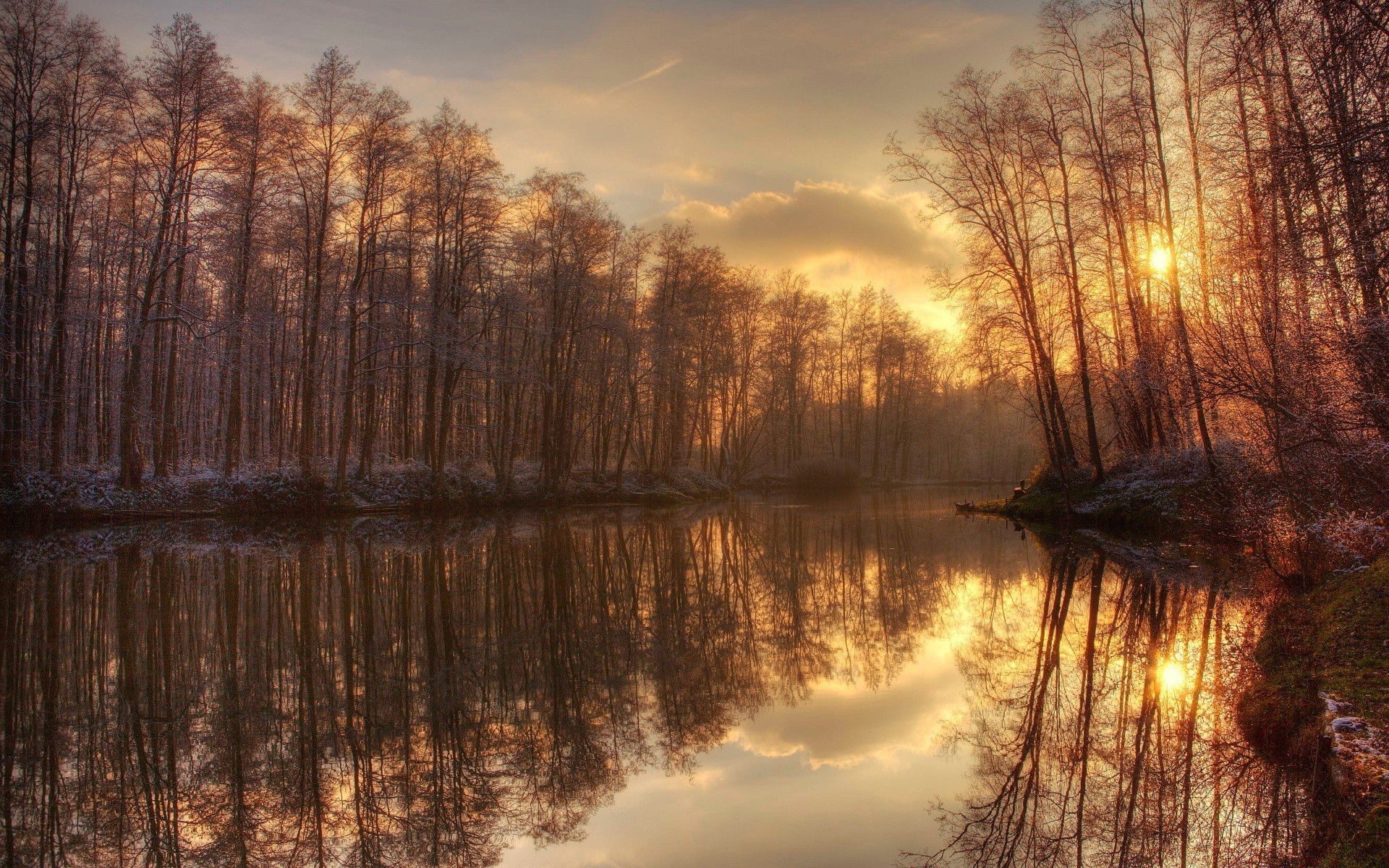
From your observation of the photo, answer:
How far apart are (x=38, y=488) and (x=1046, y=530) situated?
26713mm

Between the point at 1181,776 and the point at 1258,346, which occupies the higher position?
the point at 1258,346

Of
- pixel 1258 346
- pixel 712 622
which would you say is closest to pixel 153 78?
pixel 712 622

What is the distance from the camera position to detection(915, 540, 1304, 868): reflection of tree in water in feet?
12.3

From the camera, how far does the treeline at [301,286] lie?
20.6 metres

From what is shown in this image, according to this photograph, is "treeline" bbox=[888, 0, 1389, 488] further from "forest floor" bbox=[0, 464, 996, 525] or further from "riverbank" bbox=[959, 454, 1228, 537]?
"forest floor" bbox=[0, 464, 996, 525]

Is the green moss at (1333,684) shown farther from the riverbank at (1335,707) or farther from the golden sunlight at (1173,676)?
the golden sunlight at (1173,676)

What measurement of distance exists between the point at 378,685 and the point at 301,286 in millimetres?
29854

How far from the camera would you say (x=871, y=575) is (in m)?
12.9

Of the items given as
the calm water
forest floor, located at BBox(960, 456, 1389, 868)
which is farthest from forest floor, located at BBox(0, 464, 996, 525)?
forest floor, located at BBox(960, 456, 1389, 868)

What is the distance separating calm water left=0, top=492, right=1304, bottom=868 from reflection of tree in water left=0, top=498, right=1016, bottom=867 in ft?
0.09

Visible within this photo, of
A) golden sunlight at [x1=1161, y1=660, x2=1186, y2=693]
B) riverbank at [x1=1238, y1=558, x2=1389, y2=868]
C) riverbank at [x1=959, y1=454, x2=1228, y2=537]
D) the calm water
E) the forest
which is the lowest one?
the calm water

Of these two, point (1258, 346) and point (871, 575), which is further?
point (871, 575)

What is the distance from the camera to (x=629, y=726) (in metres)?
5.56

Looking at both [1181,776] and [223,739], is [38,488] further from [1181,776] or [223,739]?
[1181,776]
